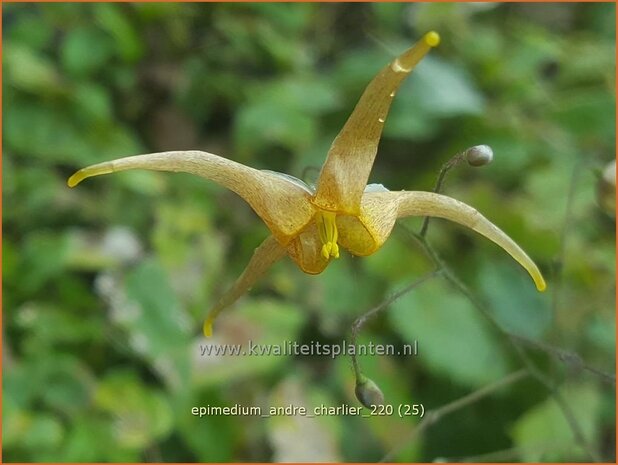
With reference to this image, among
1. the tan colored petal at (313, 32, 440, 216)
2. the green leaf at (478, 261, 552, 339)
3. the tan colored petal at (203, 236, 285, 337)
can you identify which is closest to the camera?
the tan colored petal at (313, 32, 440, 216)

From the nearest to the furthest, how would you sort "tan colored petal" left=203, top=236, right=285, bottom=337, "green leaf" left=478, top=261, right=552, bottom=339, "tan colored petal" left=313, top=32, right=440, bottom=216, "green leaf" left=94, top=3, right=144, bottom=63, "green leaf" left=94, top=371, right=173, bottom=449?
1. "tan colored petal" left=313, top=32, right=440, bottom=216
2. "tan colored petal" left=203, top=236, right=285, bottom=337
3. "green leaf" left=94, top=371, right=173, bottom=449
4. "green leaf" left=478, top=261, right=552, bottom=339
5. "green leaf" left=94, top=3, right=144, bottom=63

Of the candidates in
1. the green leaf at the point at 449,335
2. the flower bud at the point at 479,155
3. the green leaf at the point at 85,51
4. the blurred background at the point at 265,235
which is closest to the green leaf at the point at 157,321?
the blurred background at the point at 265,235

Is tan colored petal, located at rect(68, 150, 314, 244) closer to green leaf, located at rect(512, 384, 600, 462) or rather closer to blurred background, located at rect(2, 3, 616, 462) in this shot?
blurred background, located at rect(2, 3, 616, 462)

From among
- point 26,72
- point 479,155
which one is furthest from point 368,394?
point 26,72

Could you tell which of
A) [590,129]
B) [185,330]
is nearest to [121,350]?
[185,330]

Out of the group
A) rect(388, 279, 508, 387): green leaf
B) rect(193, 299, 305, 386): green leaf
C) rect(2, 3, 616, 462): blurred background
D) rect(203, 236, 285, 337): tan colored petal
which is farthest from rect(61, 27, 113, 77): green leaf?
rect(203, 236, 285, 337): tan colored petal

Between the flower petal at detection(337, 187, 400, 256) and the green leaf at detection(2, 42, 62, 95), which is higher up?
the flower petal at detection(337, 187, 400, 256)
